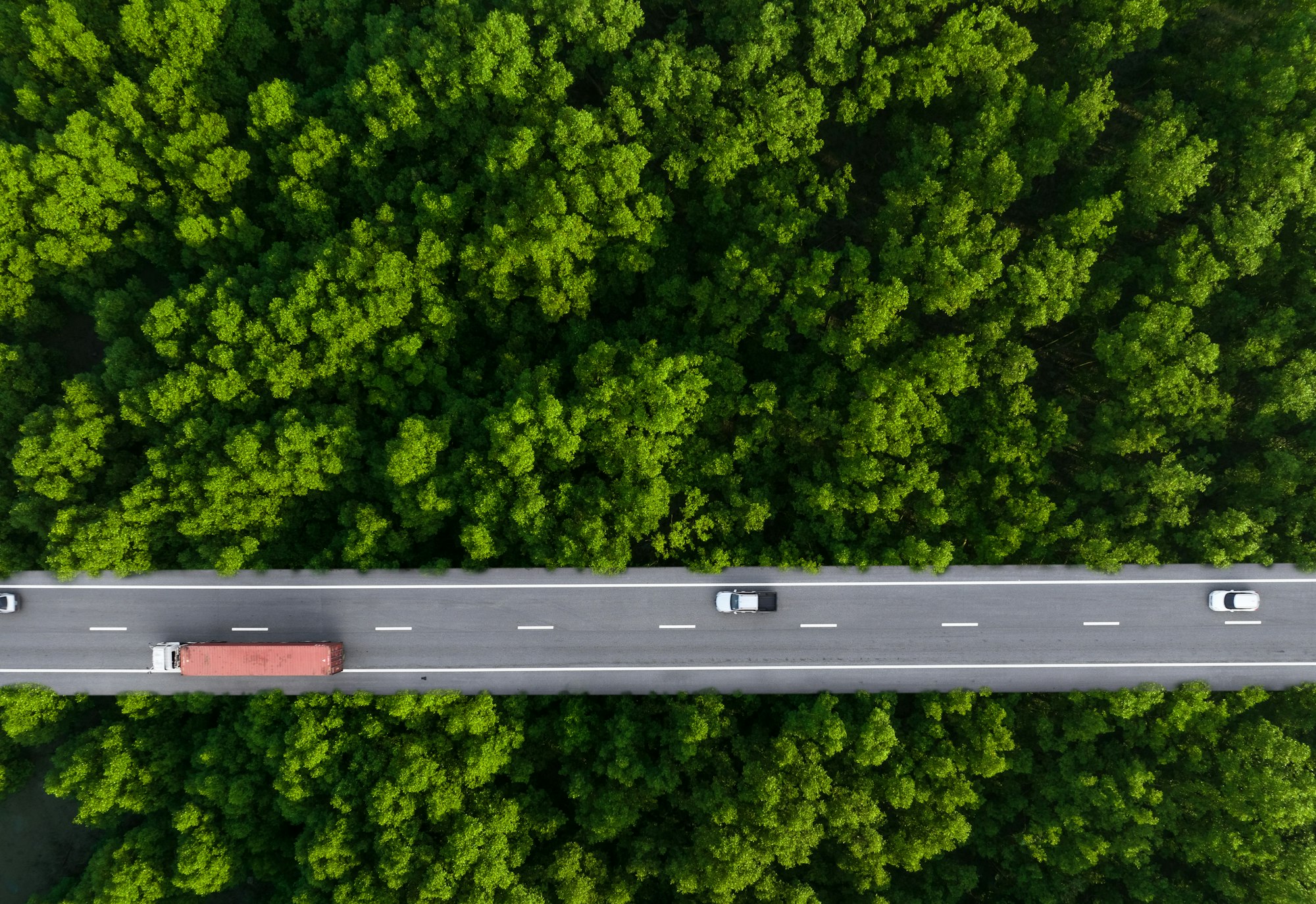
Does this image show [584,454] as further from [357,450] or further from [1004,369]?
[1004,369]

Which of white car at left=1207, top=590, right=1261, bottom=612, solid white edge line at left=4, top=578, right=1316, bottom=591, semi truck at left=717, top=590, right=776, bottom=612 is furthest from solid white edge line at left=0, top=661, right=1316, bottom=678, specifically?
solid white edge line at left=4, top=578, right=1316, bottom=591

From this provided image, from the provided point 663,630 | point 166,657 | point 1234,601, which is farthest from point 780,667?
point 166,657

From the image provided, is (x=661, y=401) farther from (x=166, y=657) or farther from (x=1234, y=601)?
(x=1234, y=601)

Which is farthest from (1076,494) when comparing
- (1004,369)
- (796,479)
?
(796,479)

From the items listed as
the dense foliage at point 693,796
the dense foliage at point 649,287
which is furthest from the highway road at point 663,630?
the dense foliage at point 649,287

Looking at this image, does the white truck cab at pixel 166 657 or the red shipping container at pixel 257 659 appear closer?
the red shipping container at pixel 257 659

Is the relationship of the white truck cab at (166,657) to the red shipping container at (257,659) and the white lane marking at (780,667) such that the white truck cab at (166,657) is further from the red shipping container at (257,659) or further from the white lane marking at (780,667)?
the white lane marking at (780,667)
